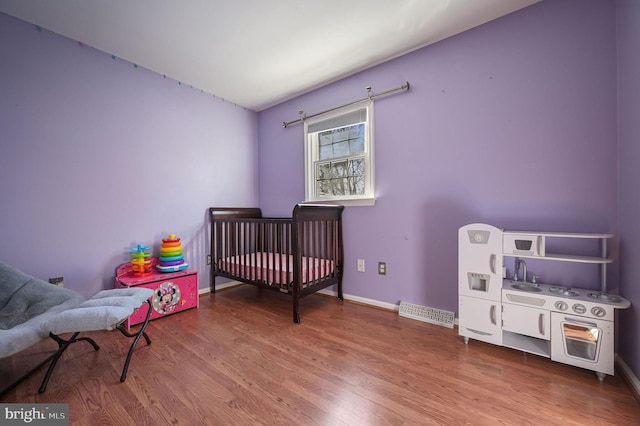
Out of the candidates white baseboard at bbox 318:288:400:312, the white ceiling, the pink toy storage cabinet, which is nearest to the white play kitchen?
white baseboard at bbox 318:288:400:312

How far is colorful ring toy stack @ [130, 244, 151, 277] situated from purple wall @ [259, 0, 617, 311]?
1868mm

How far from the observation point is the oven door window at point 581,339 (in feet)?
4.24

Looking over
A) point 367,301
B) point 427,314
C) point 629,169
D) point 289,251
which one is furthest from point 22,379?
point 629,169

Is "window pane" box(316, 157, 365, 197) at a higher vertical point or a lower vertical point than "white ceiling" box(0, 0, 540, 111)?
lower

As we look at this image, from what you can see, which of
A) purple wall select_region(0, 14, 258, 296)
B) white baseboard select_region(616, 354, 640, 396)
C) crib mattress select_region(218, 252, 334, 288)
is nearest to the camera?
white baseboard select_region(616, 354, 640, 396)

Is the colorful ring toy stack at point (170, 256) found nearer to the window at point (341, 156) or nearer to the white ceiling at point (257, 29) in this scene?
the window at point (341, 156)

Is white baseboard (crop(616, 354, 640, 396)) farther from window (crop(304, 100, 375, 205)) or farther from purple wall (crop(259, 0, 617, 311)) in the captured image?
window (crop(304, 100, 375, 205))

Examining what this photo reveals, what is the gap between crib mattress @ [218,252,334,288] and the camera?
83.4 inches

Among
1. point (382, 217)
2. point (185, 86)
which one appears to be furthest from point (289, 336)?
point (185, 86)

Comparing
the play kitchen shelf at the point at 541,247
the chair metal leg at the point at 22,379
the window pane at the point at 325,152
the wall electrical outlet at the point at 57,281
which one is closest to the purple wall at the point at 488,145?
the play kitchen shelf at the point at 541,247

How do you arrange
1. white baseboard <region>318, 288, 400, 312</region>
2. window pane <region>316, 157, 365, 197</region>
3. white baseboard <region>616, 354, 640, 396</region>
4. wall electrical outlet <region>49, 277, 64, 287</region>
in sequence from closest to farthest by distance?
white baseboard <region>616, 354, 640, 396</region>
wall electrical outlet <region>49, 277, 64, 287</region>
white baseboard <region>318, 288, 400, 312</region>
window pane <region>316, 157, 365, 197</region>

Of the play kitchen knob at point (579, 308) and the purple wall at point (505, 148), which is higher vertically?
the purple wall at point (505, 148)

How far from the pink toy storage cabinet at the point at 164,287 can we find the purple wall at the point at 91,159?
0.21 meters

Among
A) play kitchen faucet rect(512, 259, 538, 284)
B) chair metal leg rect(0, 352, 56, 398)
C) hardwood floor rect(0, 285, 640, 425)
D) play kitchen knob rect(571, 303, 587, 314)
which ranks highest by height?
play kitchen faucet rect(512, 259, 538, 284)
